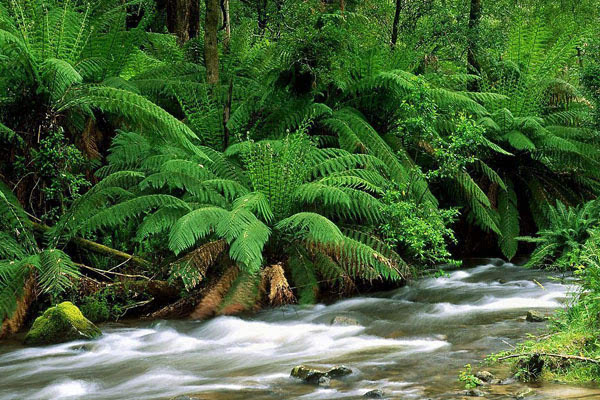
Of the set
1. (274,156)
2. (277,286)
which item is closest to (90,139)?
(274,156)

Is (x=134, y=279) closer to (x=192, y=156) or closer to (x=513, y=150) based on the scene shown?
(x=192, y=156)

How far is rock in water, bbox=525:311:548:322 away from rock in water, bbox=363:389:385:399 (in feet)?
6.88

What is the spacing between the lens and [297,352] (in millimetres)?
4711

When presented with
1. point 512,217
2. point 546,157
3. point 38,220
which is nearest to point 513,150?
point 546,157

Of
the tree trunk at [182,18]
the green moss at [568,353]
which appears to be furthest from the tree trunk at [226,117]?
the green moss at [568,353]

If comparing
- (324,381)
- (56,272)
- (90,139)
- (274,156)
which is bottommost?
(324,381)

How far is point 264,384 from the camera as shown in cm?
389

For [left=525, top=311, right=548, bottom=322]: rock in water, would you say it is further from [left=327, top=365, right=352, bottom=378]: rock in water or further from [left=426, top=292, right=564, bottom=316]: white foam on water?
[left=327, top=365, right=352, bottom=378]: rock in water

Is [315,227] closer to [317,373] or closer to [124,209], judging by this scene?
[124,209]

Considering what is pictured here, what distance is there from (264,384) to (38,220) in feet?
11.2

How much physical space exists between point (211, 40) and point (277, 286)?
374 centimetres

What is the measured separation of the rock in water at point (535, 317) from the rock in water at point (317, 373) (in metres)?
1.88

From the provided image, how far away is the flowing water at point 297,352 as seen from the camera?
3801 millimetres

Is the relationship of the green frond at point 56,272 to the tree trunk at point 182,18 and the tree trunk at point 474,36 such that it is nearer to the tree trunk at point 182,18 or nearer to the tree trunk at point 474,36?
the tree trunk at point 182,18
